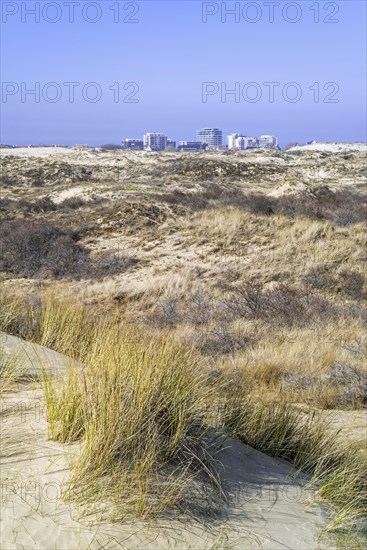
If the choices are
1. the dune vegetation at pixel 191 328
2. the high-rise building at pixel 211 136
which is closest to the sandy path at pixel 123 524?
the dune vegetation at pixel 191 328

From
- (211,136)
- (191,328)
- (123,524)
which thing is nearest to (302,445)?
(123,524)

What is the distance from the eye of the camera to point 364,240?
51.0 feet

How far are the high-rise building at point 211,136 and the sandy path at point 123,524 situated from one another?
6951 inches

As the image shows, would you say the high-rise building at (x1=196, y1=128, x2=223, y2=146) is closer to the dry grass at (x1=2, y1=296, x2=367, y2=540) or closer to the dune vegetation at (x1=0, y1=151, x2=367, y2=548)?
the dune vegetation at (x1=0, y1=151, x2=367, y2=548)

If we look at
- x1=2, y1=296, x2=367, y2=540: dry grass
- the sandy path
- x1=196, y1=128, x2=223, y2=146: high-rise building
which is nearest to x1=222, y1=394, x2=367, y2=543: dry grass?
x1=2, y1=296, x2=367, y2=540: dry grass

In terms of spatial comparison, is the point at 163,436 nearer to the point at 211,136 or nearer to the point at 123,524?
the point at 123,524

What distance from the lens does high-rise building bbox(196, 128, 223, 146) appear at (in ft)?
585

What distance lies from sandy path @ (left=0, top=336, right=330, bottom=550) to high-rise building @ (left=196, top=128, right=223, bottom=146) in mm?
176562

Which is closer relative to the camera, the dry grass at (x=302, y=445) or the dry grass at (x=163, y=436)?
the dry grass at (x=163, y=436)

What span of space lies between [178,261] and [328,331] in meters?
6.10

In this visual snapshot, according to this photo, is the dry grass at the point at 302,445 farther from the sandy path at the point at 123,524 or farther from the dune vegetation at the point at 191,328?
the sandy path at the point at 123,524

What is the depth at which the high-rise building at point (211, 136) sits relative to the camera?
585ft

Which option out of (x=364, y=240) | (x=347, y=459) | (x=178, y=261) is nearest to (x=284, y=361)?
(x=347, y=459)

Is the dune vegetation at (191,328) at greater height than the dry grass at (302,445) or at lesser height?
greater
